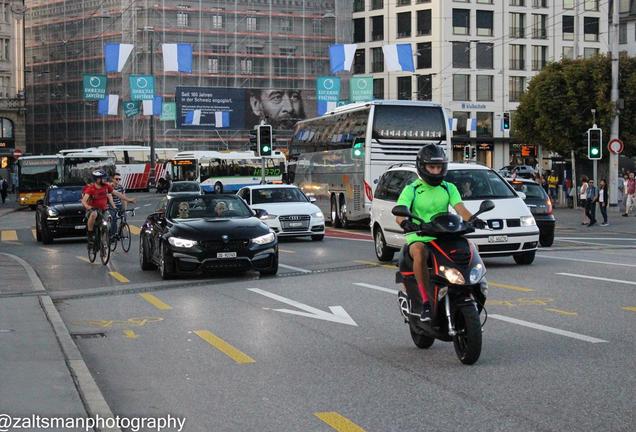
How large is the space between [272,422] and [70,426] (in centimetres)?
127

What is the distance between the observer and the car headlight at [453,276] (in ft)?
30.1

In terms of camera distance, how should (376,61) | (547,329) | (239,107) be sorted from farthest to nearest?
(376,61), (239,107), (547,329)

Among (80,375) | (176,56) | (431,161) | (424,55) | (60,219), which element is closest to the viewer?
(80,375)

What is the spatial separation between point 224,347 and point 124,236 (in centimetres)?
1515

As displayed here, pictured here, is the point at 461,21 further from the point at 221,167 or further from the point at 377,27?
the point at 221,167

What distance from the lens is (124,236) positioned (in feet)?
82.8

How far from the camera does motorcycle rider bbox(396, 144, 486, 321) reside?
9.55m

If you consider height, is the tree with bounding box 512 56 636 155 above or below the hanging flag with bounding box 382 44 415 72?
below

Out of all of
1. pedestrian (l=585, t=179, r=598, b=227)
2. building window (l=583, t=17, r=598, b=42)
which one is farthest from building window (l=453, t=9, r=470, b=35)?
pedestrian (l=585, t=179, r=598, b=227)

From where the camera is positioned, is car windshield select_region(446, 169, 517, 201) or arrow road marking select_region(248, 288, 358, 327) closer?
arrow road marking select_region(248, 288, 358, 327)

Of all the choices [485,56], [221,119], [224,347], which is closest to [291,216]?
[224,347]

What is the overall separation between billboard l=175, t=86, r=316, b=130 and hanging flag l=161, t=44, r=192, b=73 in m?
20.7

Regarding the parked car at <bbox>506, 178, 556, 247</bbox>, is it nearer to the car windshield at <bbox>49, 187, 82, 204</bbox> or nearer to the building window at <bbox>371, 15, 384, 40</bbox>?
the car windshield at <bbox>49, 187, 82, 204</bbox>

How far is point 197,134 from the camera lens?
286 feet
